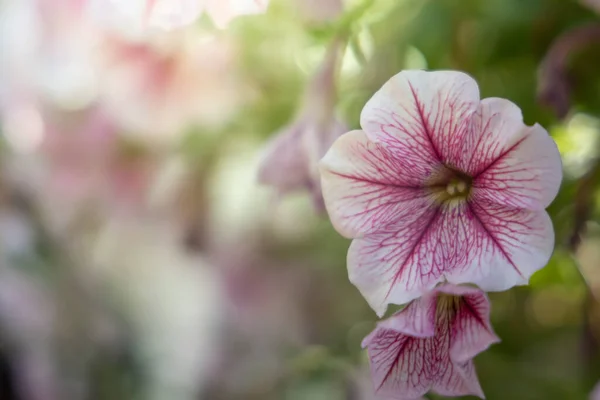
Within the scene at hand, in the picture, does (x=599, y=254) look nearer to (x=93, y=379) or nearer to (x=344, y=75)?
(x=344, y=75)

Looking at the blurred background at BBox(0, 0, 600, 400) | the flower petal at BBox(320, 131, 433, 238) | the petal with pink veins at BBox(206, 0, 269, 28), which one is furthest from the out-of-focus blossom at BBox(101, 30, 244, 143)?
the flower petal at BBox(320, 131, 433, 238)

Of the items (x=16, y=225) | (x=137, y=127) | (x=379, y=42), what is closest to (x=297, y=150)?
(x=379, y=42)

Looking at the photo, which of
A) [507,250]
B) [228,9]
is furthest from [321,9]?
[507,250]

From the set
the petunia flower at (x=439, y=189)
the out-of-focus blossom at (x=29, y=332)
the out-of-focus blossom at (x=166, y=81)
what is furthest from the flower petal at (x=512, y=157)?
the out-of-focus blossom at (x=29, y=332)

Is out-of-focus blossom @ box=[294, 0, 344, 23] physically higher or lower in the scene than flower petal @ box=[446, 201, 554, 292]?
higher

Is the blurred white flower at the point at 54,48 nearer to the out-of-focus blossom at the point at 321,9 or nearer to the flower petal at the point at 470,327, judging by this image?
the out-of-focus blossom at the point at 321,9

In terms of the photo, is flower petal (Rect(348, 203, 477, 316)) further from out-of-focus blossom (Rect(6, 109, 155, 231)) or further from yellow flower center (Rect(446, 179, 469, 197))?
out-of-focus blossom (Rect(6, 109, 155, 231))
